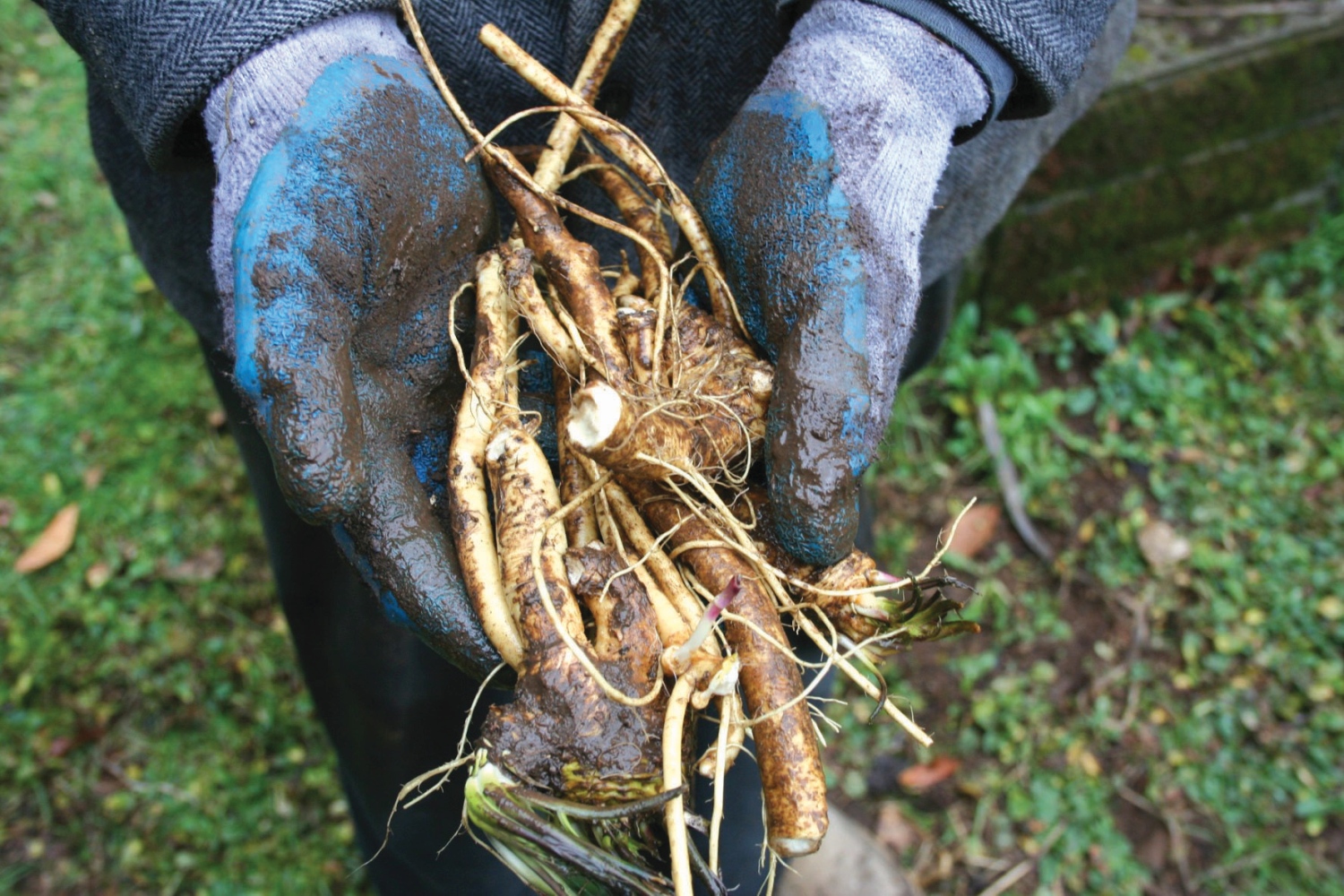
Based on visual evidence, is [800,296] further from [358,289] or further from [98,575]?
[98,575]

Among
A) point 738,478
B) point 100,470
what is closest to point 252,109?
point 738,478

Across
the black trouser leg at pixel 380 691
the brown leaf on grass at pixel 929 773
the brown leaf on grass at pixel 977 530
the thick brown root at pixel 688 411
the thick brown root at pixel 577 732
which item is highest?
the thick brown root at pixel 688 411

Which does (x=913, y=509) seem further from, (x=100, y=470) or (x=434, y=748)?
(x=100, y=470)

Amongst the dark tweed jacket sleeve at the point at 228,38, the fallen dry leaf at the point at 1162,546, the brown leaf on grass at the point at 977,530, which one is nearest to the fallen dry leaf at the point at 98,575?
the dark tweed jacket sleeve at the point at 228,38

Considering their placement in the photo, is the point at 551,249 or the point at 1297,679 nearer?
the point at 551,249

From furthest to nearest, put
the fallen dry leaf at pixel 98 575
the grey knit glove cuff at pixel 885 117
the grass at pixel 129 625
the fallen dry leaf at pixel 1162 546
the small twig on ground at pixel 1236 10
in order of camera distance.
→ 1. the small twig on ground at pixel 1236 10
2. the fallen dry leaf at pixel 1162 546
3. the fallen dry leaf at pixel 98 575
4. the grass at pixel 129 625
5. the grey knit glove cuff at pixel 885 117

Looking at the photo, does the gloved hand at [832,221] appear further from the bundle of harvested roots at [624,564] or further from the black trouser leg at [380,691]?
the black trouser leg at [380,691]

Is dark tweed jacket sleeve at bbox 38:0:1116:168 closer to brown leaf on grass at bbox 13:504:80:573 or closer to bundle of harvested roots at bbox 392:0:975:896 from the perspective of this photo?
bundle of harvested roots at bbox 392:0:975:896
